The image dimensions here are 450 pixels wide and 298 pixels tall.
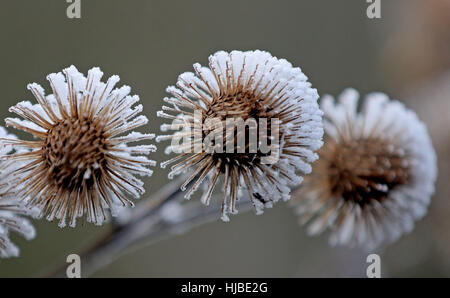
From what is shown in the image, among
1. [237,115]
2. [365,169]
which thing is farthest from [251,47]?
[237,115]

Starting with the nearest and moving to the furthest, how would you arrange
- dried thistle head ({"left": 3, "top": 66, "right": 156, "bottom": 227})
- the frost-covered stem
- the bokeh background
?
dried thistle head ({"left": 3, "top": 66, "right": 156, "bottom": 227}), the frost-covered stem, the bokeh background

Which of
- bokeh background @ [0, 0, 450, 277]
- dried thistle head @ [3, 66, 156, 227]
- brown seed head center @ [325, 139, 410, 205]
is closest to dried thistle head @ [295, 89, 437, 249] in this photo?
brown seed head center @ [325, 139, 410, 205]

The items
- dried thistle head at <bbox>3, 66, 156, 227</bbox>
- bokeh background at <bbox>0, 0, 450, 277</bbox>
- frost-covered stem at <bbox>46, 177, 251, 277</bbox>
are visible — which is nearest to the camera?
dried thistle head at <bbox>3, 66, 156, 227</bbox>

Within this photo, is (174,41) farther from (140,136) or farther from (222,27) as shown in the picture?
(140,136)

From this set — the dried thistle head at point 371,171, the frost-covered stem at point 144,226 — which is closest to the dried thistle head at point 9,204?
the frost-covered stem at point 144,226

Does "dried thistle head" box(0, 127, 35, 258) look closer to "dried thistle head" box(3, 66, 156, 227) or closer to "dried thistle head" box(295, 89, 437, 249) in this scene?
"dried thistle head" box(3, 66, 156, 227)

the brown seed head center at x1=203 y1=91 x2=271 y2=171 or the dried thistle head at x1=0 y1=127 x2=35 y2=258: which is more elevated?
the brown seed head center at x1=203 y1=91 x2=271 y2=171

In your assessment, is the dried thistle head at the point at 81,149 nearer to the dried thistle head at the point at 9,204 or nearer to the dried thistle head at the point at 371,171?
the dried thistle head at the point at 9,204

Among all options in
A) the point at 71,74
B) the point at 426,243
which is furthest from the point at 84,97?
the point at 426,243
